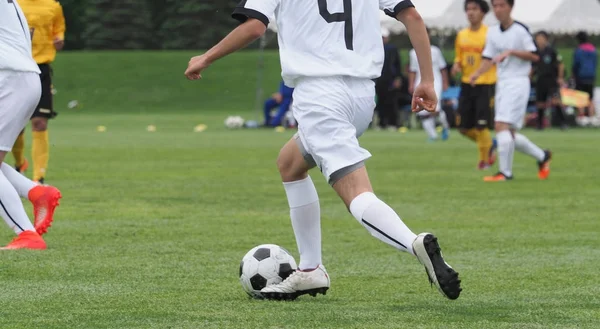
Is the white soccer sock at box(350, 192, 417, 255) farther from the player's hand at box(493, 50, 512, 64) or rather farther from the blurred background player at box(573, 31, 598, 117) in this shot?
the blurred background player at box(573, 31, 598, 117)

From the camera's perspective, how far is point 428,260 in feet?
17.1

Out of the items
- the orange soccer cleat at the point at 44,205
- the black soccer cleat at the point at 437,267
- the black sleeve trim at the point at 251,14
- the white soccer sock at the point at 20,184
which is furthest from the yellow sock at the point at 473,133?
the black soccer cleat at the point at 437,267

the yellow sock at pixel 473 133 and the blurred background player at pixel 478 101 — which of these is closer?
the blurred background player at pixel 478 101

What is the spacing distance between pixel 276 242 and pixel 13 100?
206 cm

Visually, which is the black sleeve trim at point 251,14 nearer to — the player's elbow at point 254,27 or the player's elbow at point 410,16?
the player's elbow at point 254,27

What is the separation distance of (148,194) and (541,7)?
26.3 m

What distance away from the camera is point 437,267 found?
520cm

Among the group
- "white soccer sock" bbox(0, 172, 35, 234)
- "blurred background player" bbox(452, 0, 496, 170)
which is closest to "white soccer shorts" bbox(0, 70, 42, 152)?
"white soccer sock" bbox(0, 172, 35, 234)

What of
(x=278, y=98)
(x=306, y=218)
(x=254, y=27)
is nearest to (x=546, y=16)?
(x=278, y=98)

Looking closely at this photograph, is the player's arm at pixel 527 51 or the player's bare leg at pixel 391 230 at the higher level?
the player's bare leg at pixel 391 230

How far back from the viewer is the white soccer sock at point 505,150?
14703 mm

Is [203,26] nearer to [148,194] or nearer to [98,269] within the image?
[148,194]

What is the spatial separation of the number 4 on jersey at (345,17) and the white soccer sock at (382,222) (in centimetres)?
75

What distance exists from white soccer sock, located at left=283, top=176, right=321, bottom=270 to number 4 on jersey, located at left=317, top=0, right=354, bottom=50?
0.74 m
